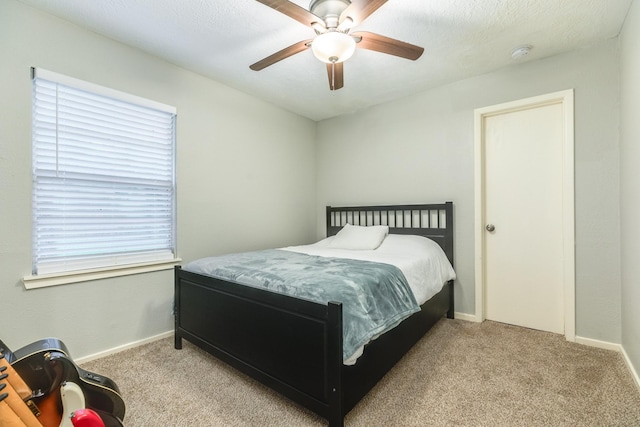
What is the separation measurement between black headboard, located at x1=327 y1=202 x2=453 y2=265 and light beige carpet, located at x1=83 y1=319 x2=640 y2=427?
1.08 meters

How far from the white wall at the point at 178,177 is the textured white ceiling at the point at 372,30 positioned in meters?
0.18

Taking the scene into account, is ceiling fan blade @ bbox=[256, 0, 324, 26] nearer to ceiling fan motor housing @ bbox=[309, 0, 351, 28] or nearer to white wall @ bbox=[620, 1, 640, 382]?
ceiling fan motor housing @ bbox=[309, 0, 351, 28]

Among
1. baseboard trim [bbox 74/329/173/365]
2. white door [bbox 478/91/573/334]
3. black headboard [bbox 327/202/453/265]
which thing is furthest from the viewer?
black headboard [bbox 327/202/453/265]

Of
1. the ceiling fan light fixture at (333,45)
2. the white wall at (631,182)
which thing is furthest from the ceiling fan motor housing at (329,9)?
the white wall at (631,182)

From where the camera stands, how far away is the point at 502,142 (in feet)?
9.22

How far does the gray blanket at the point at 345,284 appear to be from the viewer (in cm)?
147

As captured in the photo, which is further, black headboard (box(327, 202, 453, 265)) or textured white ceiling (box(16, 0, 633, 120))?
black headboard (box(327, 202, 453, 265))

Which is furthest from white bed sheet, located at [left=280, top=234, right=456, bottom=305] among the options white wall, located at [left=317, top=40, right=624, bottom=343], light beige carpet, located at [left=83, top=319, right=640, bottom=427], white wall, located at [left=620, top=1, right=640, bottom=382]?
white wall, located at [left=620, top=1, right=640, bottom=382]

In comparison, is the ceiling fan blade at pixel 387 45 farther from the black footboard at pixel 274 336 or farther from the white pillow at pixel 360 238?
the white pillow at pixel 360 238

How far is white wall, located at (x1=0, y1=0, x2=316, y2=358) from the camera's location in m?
1.85

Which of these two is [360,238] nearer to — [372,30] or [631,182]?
[372,30]

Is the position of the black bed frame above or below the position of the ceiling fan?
below

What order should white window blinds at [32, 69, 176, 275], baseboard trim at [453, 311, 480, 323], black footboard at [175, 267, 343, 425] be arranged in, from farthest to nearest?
baseboard trim at [453, 311, 480, 323]
white window blinds at [32, 69, 176, 275]
black footboard at [175, 267, 343, 425]

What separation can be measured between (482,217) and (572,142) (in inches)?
36.5
